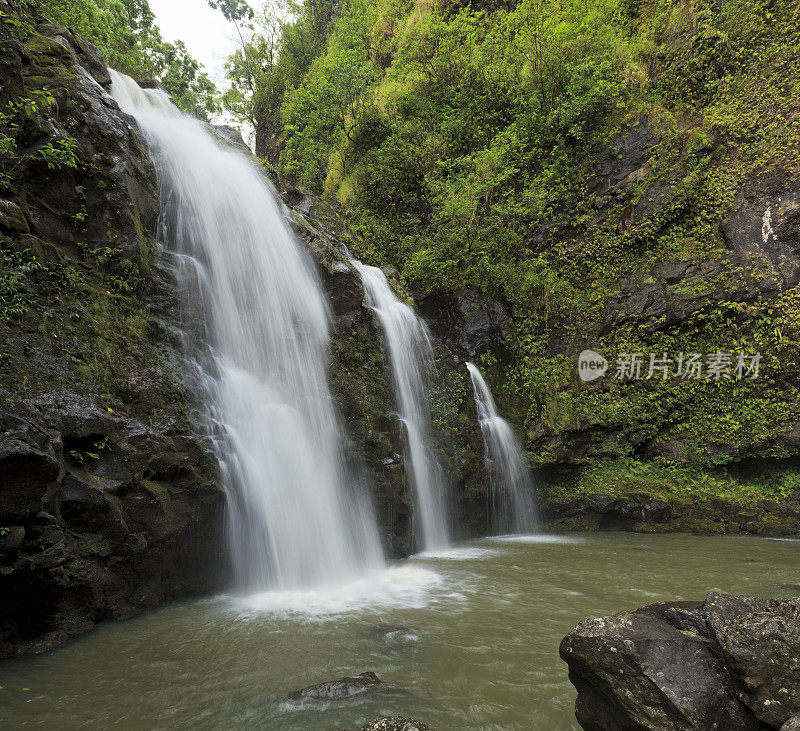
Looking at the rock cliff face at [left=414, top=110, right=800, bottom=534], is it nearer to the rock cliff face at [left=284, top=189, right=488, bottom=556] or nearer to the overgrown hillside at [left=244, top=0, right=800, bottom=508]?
the overgrown hillside at [left=244, top=0, right=800, bottom=508]

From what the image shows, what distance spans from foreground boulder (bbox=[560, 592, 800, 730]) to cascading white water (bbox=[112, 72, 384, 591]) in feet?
14.1

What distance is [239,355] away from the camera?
21.6ft

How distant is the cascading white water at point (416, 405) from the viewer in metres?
8.34

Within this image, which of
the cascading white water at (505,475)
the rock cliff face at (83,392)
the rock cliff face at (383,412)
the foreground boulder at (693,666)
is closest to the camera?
the foreground boulder at (693,666)

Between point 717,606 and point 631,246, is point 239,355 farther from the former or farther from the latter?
point 631,246

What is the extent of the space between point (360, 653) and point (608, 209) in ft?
40.7

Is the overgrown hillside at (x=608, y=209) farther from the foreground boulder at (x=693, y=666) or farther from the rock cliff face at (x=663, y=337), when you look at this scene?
the foreground boulder at (x=693, y=666)

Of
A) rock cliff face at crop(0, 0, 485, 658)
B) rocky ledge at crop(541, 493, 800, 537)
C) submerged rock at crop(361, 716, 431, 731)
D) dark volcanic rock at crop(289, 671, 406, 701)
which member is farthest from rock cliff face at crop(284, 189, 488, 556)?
submerged rock at crop(361, 716, 431, 731)

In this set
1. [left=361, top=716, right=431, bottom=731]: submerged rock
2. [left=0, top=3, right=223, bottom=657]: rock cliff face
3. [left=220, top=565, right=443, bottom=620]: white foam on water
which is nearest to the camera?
[left=361, top=716, right=431, bottom=731]: submerged rock

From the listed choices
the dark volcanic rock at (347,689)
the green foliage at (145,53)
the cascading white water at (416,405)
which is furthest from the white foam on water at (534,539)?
the green foliage at (145,53)

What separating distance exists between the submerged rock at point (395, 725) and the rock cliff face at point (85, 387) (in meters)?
3.31

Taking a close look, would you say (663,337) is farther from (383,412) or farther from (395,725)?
(395,725)

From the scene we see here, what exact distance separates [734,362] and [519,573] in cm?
815

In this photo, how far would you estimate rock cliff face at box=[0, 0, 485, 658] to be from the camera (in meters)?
3.80
